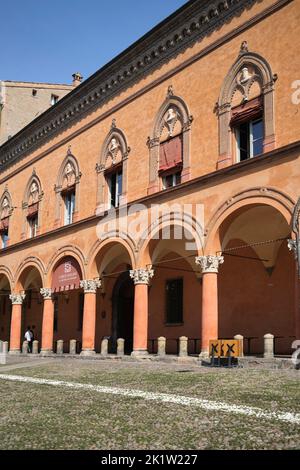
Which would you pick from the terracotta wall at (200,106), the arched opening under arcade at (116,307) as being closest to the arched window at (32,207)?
the terracotta wall at (200,106)

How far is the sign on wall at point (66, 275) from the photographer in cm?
2397

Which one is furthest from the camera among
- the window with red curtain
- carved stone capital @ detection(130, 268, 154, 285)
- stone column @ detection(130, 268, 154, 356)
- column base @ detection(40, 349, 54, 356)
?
column base @ detection(40, 349, 54, 356)

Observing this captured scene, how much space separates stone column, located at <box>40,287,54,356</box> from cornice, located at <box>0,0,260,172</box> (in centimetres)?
805

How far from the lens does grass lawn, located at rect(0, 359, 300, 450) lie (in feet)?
20.6

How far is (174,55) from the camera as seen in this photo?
19.7 metres

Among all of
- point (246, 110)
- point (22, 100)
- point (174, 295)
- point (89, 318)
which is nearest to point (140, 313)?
point (89, 318)

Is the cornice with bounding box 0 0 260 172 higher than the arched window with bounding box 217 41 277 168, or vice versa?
the cornice with bounding box 0 0 260 172

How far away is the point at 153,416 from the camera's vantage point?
7.69 metres

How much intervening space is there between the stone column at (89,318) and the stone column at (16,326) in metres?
6.82

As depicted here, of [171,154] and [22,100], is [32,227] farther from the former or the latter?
[22,100]

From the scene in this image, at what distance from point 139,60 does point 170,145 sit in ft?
13.5

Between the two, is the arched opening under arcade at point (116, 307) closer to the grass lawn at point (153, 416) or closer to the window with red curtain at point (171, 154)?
the window with red curtain at point (171, 154)

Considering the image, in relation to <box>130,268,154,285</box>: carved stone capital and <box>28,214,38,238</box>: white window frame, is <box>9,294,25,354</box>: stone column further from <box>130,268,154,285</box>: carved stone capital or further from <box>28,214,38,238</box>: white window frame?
<box>130,268,154,285</box>: carved stone capital

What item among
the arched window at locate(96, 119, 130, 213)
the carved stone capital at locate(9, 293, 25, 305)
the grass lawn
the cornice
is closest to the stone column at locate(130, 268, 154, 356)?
the arched window at locate(96, 119, 130, 213)
